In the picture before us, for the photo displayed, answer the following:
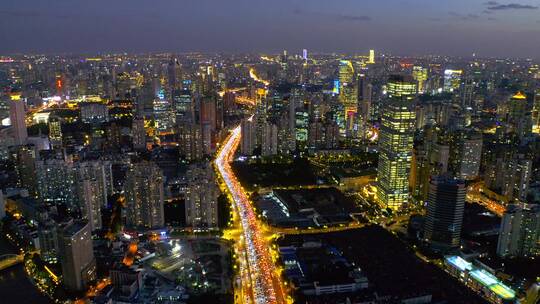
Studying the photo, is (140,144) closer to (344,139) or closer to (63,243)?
(344,139)

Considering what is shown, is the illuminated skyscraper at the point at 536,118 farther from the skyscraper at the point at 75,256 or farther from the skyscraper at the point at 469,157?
the skyscraper at the point at 75,256

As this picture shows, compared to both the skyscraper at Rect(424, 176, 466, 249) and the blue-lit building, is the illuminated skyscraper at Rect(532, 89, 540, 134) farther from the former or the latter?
the blue-lit building

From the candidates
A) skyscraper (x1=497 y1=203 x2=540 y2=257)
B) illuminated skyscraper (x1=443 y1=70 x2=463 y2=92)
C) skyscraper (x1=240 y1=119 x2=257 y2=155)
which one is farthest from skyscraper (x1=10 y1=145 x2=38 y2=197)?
illuminated skyscraper (x1=443 y1=70 x2=463 y2=92)

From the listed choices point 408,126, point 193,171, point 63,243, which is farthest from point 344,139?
point 63,243

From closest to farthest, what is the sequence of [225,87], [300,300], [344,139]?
[300,300]
[344,139]
[225,87]

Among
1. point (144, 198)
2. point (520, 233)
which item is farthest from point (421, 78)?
point (144, 198)

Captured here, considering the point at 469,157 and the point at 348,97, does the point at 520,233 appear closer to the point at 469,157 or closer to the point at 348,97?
the point at 469,157

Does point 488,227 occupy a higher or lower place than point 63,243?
lower
